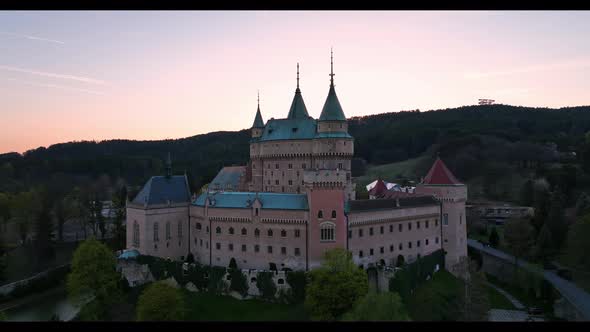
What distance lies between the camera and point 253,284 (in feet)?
139

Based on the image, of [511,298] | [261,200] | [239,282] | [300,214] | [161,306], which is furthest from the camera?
[511,298]

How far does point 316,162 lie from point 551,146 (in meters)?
76.4

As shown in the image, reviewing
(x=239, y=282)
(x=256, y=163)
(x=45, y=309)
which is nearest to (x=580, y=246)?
(x=239, y=282)

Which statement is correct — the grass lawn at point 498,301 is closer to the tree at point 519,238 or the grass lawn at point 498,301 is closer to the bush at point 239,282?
the tree at point 519,238

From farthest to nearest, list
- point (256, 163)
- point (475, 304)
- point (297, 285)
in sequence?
point (256, 163) → point (297, 285) → point (475, 304)

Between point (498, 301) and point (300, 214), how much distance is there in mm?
20473

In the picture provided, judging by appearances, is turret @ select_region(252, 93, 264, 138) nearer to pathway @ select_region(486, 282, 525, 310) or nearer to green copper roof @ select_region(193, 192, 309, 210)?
green copper roof @ select_region(193, 192, 309, 210)

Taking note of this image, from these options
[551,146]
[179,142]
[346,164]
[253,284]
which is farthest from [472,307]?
[179,142]

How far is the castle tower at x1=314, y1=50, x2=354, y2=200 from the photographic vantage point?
5281 centimetres

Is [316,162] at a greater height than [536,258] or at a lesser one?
greater

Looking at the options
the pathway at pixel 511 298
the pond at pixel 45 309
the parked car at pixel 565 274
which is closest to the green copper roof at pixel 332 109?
the pathway at pixel 511 298

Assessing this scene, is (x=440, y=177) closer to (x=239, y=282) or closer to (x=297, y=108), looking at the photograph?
(x=297, y=108)

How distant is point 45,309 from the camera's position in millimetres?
46156
